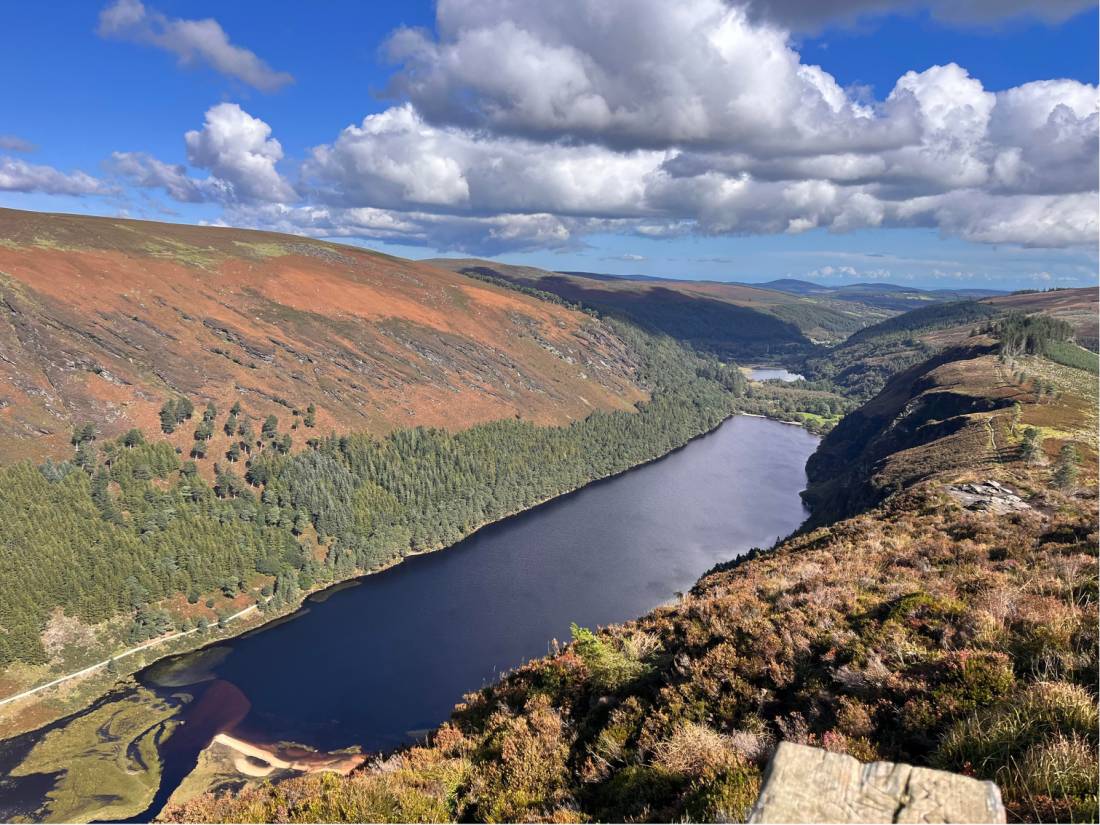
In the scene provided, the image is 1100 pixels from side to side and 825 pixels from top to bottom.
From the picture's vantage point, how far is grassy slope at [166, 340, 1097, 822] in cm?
798

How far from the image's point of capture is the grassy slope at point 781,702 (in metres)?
7.98

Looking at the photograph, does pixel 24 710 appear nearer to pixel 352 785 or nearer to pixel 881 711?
pixel 352 785

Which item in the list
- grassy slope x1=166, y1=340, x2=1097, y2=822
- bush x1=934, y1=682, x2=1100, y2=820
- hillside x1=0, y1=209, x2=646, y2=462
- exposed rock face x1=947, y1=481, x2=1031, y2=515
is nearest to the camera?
bush x1=934, y1=682, x2=1100, y2=820

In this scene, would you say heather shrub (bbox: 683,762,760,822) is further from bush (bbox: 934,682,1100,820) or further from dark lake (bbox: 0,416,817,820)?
dark lake (bbox: 0,416,817,820)

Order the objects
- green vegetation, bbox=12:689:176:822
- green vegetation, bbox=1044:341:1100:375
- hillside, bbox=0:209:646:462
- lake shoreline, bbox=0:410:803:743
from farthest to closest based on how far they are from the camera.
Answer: green vegetation, bbox=1044:341:1100:375 → hillside, bbox=0:209:646:462 → lake shoreline, bbox=0:410:803:743 → green vegetation, bbox=12:689:176:822

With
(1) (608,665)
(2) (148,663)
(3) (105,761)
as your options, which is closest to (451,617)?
(2) (148,663)

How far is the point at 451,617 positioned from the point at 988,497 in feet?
241

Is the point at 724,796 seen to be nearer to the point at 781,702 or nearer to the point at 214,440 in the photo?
the point at 781,702

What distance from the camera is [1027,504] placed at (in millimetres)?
35438

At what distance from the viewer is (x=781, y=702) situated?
1227 centimetres

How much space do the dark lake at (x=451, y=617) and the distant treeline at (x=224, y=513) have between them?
7526mm

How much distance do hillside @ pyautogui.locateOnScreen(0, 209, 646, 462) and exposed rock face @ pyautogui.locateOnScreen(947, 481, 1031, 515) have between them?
394 feet

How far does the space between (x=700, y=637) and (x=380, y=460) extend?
12032cm

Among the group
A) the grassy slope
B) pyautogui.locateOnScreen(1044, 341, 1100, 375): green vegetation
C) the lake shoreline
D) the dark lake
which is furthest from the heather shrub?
pyautogui.locateOnScreen(1044, 341, 1100, 375): green vegetation
